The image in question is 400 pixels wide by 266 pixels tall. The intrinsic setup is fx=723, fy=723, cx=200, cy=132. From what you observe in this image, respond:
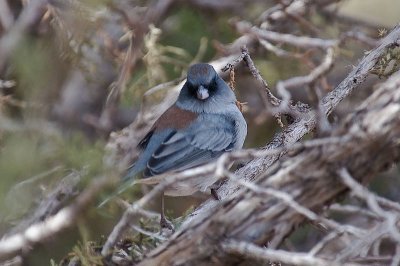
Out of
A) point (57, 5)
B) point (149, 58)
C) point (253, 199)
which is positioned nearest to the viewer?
point (253, 199)

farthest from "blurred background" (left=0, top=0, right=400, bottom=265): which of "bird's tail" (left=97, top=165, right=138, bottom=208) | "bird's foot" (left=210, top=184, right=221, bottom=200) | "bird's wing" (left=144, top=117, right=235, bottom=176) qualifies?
"bird's foot" (left=210, top=184, right=221, bottom=200)

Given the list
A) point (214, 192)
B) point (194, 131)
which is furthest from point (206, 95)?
point (214, 192)

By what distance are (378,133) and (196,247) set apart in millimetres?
650

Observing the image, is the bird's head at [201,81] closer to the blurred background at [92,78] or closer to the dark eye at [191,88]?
the dark eye at [191,88]

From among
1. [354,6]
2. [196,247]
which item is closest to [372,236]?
[196,247]

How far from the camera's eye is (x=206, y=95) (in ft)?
12.2

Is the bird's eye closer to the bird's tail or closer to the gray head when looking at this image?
the gray head

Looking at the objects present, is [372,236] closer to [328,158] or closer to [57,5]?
[328,158]

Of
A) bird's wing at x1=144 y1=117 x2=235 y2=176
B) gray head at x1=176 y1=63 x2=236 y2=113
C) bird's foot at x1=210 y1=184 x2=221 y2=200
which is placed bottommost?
bird's foot at x1=210 y1=184 x2=221 y2=200

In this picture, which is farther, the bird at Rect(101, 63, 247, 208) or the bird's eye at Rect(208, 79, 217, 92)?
the bird's eye at Rect(208, 79, 217, 92)

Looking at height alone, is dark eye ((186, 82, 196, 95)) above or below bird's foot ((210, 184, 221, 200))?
above

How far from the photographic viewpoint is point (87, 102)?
5.81 meters

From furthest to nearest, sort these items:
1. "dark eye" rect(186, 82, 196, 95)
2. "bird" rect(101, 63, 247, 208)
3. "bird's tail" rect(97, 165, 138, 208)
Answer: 1. "dark eye" rect(186, 82, 196, 95)
2. "bird" rect(101, 63, 247, 208)
3. "bird's tail" rect(97, 165, 138, 208)

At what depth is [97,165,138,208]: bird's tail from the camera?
124 inches
